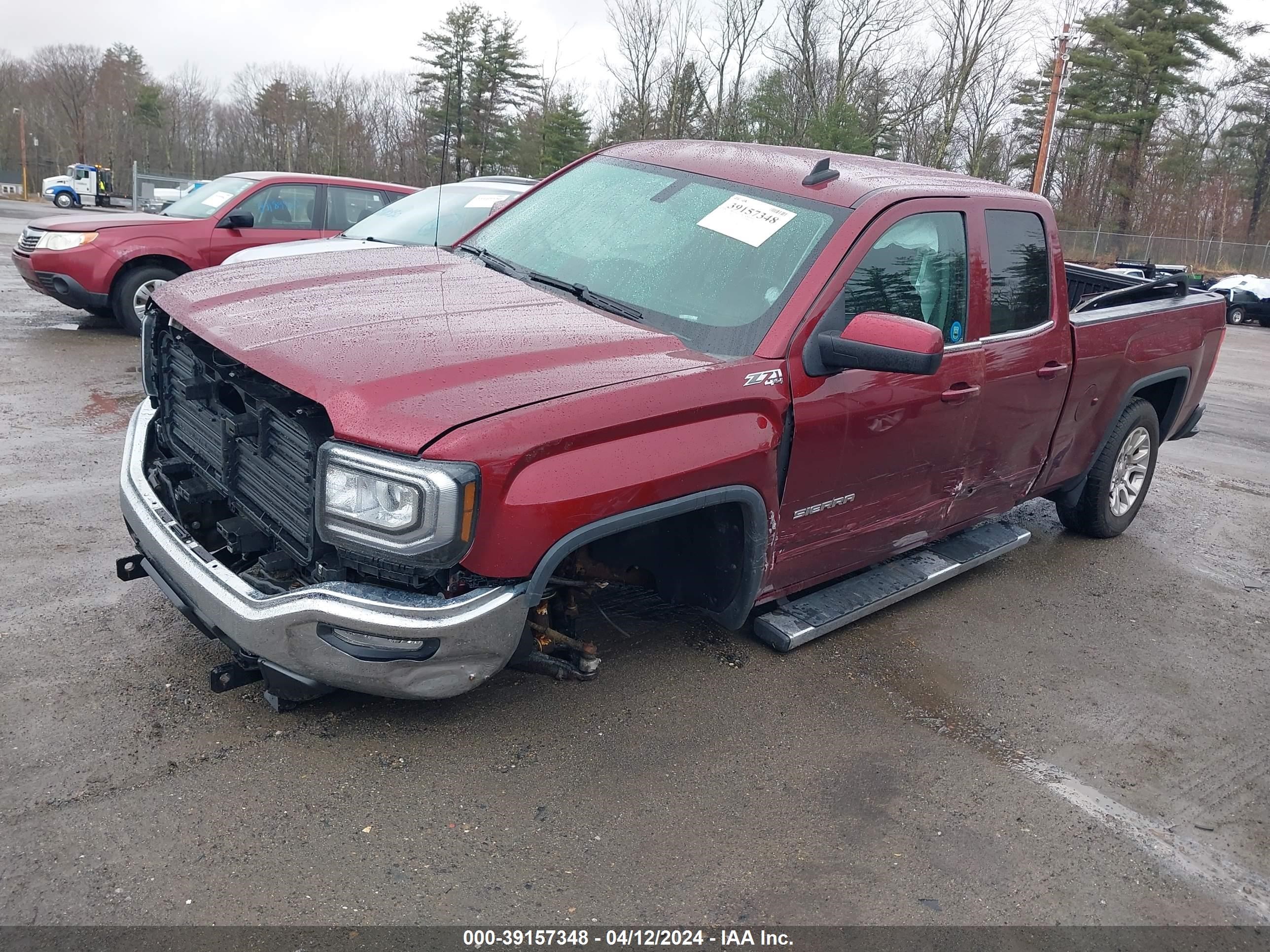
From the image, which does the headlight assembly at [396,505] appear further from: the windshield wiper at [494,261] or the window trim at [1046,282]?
the window trim at [1046,282]

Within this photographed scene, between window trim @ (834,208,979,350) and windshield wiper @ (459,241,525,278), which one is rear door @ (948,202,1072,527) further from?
windshield wiper @ (459,241,525,278)

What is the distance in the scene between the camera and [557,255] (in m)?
3.91

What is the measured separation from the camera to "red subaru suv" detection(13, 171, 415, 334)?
→ 8.73 m

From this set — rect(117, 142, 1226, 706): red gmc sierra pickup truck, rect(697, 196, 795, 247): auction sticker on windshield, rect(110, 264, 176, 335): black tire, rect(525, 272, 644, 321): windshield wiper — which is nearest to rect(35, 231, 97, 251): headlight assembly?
rect(110, 264, 176, 335): black tire

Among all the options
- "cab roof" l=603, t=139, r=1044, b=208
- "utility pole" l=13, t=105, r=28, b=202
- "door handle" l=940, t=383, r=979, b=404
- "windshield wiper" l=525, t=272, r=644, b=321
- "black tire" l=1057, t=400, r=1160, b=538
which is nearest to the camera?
"windshield wiper" l=525, t=272, r=644, b=321

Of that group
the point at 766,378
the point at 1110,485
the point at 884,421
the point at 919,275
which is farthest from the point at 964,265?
the point at 1110,485

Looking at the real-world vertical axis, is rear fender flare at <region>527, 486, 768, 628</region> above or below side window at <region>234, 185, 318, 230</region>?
below

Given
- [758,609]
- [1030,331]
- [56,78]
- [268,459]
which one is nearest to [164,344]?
[268,459]

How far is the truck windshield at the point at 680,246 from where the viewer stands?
3371 millimetres

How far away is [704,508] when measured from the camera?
10.3 feet

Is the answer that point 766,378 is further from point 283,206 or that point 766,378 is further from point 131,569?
point 283,206

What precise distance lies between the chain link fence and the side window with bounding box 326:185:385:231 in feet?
122

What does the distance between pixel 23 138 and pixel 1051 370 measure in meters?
58.1

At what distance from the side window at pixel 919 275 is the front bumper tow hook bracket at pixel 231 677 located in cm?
226
